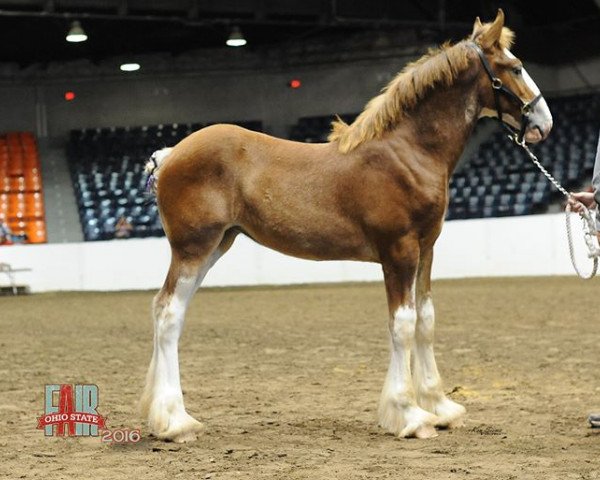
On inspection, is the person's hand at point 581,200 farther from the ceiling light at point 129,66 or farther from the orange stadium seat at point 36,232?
the ceiling light at point 129,66

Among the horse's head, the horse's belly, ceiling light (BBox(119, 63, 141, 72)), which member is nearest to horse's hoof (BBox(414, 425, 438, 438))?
the horse's belly

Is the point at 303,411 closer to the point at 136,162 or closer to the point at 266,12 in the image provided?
the point at 266,12

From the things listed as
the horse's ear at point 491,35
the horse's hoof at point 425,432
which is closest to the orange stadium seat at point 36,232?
the horse's ear at point 491,35

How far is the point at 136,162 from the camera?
25672 mm

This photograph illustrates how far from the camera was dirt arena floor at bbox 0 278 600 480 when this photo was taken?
515 centimetres

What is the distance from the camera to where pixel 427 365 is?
20.2 feet

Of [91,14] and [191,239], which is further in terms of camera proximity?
[91,14]

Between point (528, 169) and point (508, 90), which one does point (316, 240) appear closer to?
point (508, 90)

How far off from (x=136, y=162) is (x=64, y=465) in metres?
20.9

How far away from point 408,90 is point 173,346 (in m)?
2.05


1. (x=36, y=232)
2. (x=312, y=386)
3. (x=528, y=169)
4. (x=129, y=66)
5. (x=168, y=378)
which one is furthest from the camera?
(x=129, y=66)

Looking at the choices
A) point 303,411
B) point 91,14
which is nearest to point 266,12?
point 91,14

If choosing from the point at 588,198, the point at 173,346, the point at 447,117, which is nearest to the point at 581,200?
the point at 588,198

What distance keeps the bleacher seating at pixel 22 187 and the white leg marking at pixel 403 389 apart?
18.4m
